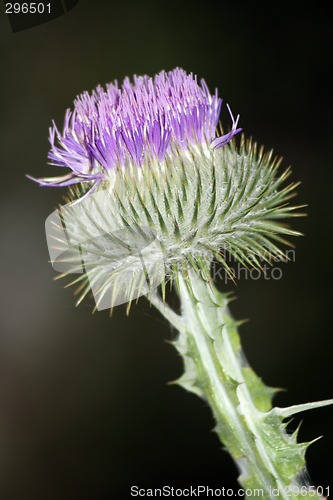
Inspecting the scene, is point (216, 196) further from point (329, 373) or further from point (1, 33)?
point (1, 33)

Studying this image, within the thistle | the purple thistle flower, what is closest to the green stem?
the thistle

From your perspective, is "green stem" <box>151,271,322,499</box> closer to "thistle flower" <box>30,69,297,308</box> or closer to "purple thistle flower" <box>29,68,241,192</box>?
"thistle flower" <box>30,69,297,308</box>

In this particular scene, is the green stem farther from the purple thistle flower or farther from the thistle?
the purple thistle flower

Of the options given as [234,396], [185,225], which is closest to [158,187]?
[185,225]

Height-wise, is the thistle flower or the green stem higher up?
the thistle flower

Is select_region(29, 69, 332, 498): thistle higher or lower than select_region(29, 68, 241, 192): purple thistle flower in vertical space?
lower

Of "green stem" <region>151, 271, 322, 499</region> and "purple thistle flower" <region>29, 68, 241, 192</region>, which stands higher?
"purple thistle flower" <region>29, 68, 241, 192</region>

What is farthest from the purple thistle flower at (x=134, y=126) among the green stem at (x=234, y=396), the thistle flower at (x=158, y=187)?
the green stem at (x=234, y=396)
